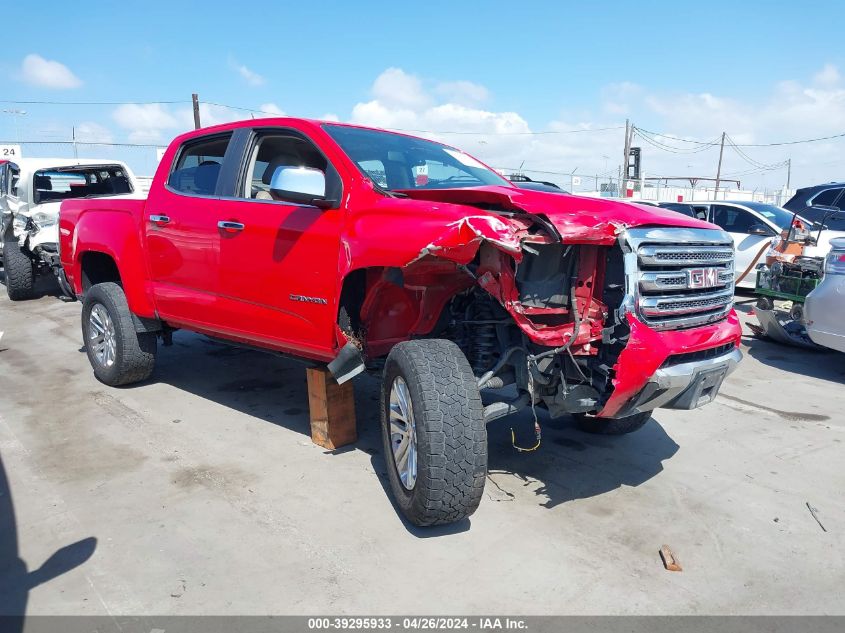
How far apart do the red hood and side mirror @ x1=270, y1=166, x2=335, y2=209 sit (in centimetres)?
61

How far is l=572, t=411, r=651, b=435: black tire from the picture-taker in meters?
4.23

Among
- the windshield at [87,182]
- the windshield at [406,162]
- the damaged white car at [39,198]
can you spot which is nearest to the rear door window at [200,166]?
the windshield at [406,162]

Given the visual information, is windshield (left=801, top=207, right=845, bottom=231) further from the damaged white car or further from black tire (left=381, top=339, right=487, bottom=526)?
the damaged white car

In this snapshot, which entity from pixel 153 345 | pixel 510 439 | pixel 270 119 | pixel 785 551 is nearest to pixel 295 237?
pixel 270 119

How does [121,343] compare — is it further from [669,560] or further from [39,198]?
[39,198]

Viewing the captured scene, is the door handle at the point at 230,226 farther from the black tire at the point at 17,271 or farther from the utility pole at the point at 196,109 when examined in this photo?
the utility pole at the point at 196,109

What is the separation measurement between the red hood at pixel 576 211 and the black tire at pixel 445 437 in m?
0.77

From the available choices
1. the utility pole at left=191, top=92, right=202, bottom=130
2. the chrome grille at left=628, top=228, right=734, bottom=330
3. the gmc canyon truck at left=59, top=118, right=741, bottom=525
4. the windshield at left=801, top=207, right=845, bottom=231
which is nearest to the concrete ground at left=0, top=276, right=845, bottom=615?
the gmc canyon truck at left=59, top=118, right=741, bottom=525

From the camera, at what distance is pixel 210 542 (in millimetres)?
3080

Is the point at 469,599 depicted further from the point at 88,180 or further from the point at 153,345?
the point at 88,180

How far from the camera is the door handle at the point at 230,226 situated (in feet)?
13.4

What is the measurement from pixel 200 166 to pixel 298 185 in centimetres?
178

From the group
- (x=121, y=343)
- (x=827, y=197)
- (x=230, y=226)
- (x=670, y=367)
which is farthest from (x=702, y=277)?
(x=827, y=197)

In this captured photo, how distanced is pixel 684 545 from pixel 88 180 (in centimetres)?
1050
